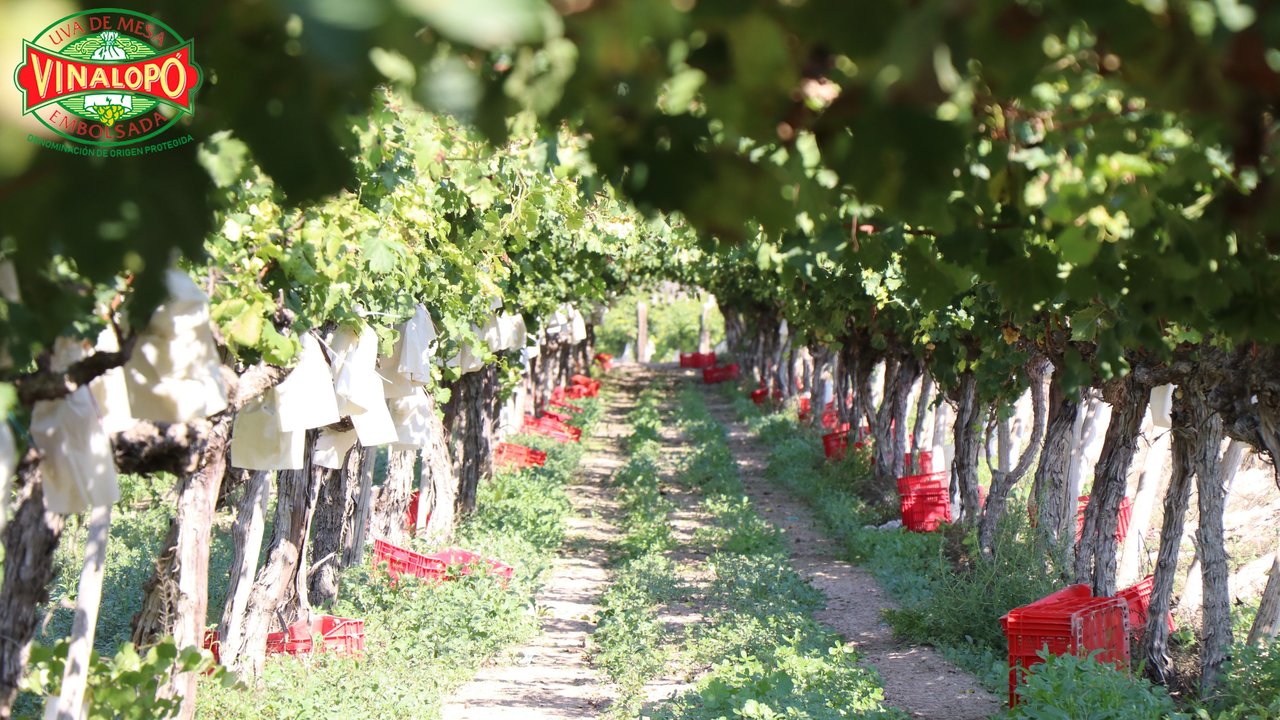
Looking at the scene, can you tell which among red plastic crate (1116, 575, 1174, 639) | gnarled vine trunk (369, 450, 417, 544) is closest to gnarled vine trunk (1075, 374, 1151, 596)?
red plastic crate (1116, 575, 1174, 639)

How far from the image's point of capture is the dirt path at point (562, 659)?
8164 millimetres

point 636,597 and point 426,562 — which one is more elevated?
point 426,562

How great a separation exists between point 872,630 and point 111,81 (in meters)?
8.93

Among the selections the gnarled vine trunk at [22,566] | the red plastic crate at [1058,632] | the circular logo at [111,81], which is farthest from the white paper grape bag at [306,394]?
the red plastic crate at [1058,632]

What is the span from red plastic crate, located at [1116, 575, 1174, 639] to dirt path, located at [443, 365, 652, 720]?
150 inches

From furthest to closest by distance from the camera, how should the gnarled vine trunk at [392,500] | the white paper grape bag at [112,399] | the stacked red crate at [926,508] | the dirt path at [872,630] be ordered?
the stacked red crate at [926,508] → the gnarled vine trunk at [392,500] → the dirt path at [872,630] → the white paper grape bag at [112,399]

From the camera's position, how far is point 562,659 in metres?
9.50

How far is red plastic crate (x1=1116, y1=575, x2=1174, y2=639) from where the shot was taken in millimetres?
8352

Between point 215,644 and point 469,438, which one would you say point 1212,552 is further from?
point 469,438

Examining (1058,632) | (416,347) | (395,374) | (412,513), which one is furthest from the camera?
(412,513)

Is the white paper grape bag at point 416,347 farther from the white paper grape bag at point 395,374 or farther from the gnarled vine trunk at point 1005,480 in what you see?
the gnarled vine trunk at point 1005,480

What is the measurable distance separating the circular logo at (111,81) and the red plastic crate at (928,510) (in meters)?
12.2

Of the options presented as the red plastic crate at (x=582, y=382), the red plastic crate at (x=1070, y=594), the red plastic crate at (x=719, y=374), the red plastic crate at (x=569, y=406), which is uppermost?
the red plastic crate at (x=719, y=374)

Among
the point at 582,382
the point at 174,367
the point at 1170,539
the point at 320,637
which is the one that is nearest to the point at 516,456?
the point at 320,637
